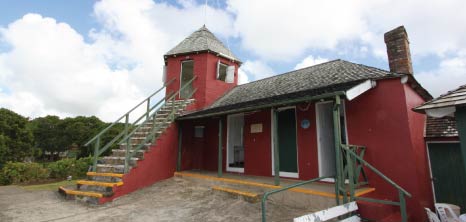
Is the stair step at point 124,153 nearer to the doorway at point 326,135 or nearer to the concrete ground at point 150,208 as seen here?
the concrete ground at point 150,208

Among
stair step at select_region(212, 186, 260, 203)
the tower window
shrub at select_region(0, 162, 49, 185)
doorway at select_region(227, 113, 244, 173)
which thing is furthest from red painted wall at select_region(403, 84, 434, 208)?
shrub at select_region(0, 162, 49, 185)

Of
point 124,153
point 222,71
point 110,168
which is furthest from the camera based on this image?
point 222,71

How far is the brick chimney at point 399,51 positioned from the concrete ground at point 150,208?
512 centimetres

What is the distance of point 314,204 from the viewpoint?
216 inches

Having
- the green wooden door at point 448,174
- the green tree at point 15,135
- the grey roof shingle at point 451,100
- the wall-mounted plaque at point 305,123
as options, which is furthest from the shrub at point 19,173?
the green wooden door at point 448,174

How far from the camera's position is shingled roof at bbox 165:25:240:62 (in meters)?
11.7

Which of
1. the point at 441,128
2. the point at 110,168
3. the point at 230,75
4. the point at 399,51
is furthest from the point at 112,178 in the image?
the point at 399,51

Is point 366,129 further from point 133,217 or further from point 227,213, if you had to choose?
point 133,217

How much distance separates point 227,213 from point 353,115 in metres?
4.09

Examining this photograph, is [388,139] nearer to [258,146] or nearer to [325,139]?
[325,139]

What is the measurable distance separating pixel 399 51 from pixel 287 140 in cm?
419

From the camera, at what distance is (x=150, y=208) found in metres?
6.01

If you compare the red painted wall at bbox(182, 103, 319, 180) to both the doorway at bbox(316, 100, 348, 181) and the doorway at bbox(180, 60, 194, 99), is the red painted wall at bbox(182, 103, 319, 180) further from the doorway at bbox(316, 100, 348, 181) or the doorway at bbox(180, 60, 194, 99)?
the doorway at bbox(180, 60, 194, 99)

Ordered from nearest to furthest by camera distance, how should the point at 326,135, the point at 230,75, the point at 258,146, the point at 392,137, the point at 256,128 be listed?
the point at 392,137 → the point at 326,135 → the point at 258,146 → the point at 256,128 → the point at 230,75
